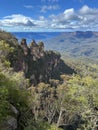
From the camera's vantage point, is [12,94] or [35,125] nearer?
[35,125]

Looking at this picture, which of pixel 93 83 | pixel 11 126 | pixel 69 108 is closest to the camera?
pixel 11 126

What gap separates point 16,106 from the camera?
32.2 m

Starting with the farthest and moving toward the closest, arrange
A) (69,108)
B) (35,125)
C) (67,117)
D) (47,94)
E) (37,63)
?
1. (37,63)
2. (47,94)
3. (67,117)
4. (69,108)
5. (35,125)

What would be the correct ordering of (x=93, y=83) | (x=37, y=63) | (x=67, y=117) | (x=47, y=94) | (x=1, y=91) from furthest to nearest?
(x=37, y=63) → (x=47, y=94) → (x=67, y=117) → (x=93, y=83) → (x=1, y=91)

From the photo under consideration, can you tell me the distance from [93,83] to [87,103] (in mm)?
3803

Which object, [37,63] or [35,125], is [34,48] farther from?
[35,125]

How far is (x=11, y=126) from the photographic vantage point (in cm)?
2705

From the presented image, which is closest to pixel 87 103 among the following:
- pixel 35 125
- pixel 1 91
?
pixel 35 125

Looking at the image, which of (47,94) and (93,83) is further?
(47,94)

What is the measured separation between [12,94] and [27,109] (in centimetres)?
298

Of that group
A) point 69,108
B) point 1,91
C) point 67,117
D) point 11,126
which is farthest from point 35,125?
point 67,117

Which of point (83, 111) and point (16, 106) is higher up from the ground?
point (16, 106)

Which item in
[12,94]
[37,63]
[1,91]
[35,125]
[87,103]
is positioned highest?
[1,91]

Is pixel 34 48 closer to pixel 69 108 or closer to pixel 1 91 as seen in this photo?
pixel 69 108
